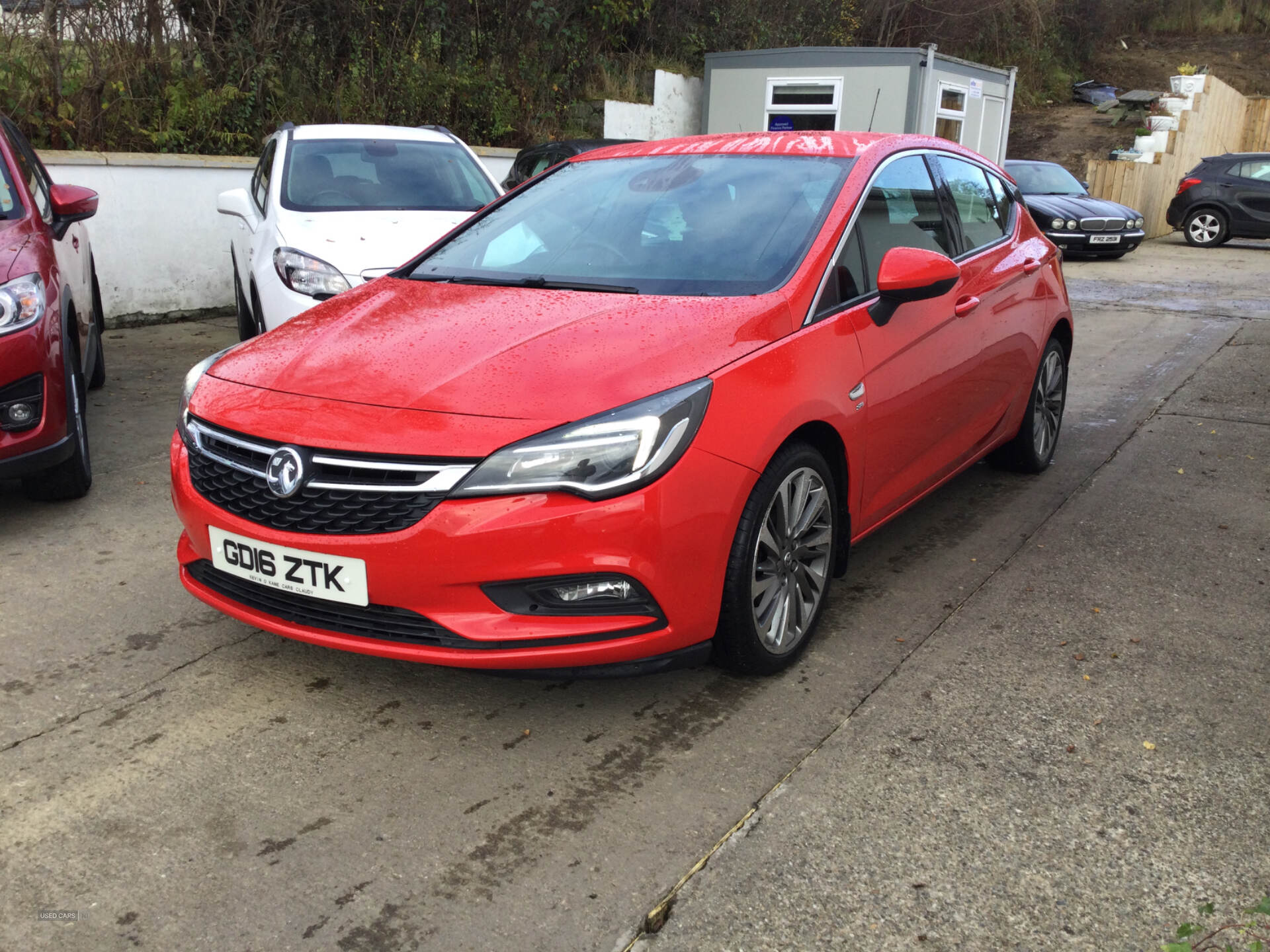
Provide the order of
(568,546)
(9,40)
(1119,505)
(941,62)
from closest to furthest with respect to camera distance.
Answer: (568,546)
(1119,505)
(9,40)
(941,62)

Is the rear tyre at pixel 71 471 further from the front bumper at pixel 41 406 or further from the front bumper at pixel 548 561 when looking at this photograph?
the front bumper at pixel 548 561

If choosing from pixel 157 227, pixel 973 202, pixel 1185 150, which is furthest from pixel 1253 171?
pixel 157 227

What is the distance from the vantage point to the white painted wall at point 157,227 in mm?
9492

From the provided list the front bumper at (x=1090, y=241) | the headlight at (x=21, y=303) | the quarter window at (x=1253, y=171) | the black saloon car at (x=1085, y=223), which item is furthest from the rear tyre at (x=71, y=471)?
the quarter window at (x=1253, y=171)

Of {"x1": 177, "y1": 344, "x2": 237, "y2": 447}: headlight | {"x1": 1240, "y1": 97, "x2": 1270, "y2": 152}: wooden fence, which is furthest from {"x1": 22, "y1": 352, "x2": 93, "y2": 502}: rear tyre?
{"x1": 1240, "y1": 97, "x2": 1270, "y2": 152}: wooden fence

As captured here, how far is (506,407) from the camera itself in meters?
2.93

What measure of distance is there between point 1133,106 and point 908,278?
94.7 ft

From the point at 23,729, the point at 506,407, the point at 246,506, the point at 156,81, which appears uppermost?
the point at 156,81

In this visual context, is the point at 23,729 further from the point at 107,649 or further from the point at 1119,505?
the point at 1119,505

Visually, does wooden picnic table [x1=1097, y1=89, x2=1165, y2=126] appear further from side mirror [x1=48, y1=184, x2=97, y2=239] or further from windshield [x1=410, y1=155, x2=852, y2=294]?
side mirror [x1=48, y1=184, x2=97, y2=239]

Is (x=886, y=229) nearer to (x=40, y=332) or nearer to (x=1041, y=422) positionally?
(x=1041, y=422)

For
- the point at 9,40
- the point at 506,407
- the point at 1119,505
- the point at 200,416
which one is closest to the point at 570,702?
the point at 506,407

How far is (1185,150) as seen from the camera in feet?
81.8

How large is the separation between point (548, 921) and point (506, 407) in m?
1.23
